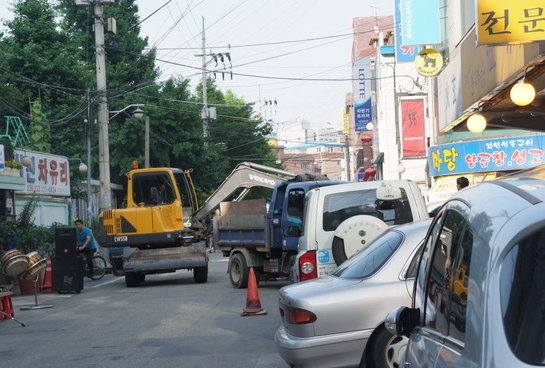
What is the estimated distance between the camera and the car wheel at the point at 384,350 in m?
7.94

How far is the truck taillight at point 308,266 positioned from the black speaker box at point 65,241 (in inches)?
446

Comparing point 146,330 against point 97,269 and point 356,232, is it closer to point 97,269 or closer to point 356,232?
point 356,232

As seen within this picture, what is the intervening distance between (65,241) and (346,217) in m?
11.5

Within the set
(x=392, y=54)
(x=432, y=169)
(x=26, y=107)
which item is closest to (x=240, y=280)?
(x=432, y=169)

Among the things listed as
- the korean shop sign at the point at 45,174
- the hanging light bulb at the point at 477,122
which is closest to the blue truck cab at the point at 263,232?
the hanging light bulb at the point at 477,122

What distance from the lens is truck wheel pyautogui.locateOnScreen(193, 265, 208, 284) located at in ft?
78.0

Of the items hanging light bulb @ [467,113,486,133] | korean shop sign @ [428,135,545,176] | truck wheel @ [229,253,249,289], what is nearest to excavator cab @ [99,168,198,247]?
truck wheel @ [229,253,249,289]

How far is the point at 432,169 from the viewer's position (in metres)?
35.3

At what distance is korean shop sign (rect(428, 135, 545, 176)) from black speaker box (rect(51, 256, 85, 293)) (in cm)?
1313

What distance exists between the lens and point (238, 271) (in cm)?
2139

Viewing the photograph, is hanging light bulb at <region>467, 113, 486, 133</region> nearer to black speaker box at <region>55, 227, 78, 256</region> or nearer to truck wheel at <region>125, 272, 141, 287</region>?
black speaker box at <region>55, 227, 78, 256</region>

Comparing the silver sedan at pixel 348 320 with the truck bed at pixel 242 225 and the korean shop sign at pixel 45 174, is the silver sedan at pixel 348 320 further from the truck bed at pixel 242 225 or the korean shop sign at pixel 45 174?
the korean shop sign at pixel 45 174

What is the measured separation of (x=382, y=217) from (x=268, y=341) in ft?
7.50

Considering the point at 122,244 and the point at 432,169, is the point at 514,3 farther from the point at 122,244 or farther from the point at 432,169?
the point at 432,169
